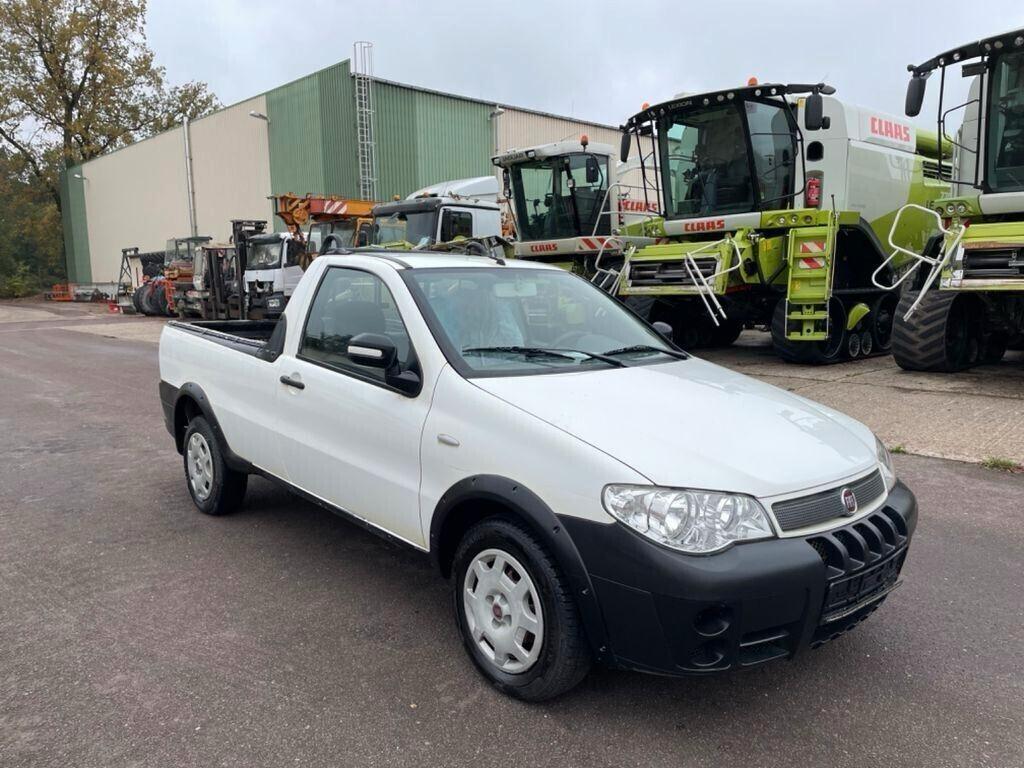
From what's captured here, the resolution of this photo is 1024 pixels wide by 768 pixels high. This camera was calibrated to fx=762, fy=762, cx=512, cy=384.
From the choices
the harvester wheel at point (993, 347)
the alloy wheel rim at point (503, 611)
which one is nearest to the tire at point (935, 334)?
the harvester wheel at point (993, 347)

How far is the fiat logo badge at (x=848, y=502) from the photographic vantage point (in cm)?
273


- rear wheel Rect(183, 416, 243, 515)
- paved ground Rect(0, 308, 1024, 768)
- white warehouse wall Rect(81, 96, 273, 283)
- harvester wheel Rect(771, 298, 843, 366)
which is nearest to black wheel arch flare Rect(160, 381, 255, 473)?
rear wheel Rect(183, 416, 243, 515)

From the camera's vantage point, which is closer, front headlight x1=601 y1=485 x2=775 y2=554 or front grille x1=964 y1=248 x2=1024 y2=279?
front headlight x1=601 y1=485 x2=775 y2=554

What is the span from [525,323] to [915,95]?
6908mm

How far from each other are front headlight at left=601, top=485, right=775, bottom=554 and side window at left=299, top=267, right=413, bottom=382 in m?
1.35

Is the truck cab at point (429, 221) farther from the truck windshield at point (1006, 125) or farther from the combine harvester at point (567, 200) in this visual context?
the truck windshield at point (1006, 125)

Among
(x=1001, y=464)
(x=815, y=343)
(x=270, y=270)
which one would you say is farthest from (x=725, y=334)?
(x=270, y=270)

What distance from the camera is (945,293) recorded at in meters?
9.86

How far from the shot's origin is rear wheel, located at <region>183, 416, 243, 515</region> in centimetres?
490

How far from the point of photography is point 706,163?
11609 millimetres

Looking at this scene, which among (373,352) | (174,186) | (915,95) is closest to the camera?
(373,352)

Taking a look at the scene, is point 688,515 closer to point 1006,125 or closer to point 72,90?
point 1006,125

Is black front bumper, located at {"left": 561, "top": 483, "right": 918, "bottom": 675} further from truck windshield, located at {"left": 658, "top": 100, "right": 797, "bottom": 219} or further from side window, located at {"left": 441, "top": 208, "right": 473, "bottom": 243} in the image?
side window, located at {"left": 441, "top": 208, "right": 473, "bottom": 243}

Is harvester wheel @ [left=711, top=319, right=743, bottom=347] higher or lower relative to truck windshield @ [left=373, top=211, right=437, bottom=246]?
lower
